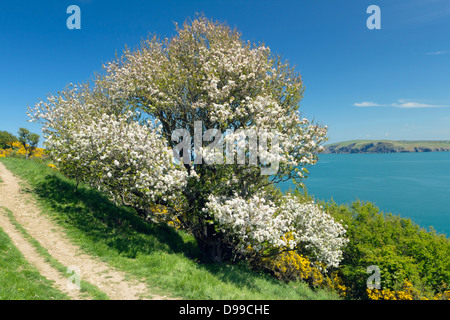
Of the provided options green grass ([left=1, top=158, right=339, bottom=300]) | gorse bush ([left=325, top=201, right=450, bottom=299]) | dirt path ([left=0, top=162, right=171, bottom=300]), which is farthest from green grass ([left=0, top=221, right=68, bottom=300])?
gorse bush ([left=325, top=201, right=450, bottom=299])

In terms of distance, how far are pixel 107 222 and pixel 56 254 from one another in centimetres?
520

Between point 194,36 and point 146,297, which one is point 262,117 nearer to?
point 194,36

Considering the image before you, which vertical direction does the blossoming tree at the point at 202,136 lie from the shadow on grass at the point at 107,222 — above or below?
above

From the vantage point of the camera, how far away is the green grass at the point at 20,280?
8.76 meters

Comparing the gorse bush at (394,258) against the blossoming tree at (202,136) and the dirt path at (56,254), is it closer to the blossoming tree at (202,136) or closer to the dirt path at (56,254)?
the blossoming tree at (202,136)

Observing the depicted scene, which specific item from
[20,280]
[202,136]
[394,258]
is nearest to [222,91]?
[202,136]

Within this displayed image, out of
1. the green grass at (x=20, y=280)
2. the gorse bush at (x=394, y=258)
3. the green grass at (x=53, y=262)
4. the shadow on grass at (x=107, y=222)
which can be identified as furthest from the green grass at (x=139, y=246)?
the gorse bush at (x=394, y=258)

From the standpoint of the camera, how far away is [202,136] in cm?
1853

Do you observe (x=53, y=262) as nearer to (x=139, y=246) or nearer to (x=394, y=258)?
(x=139, y=246)

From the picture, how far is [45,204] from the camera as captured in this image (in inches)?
742

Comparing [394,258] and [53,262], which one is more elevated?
[53,262]

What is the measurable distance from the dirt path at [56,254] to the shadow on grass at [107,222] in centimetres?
128

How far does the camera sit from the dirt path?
1123cm
